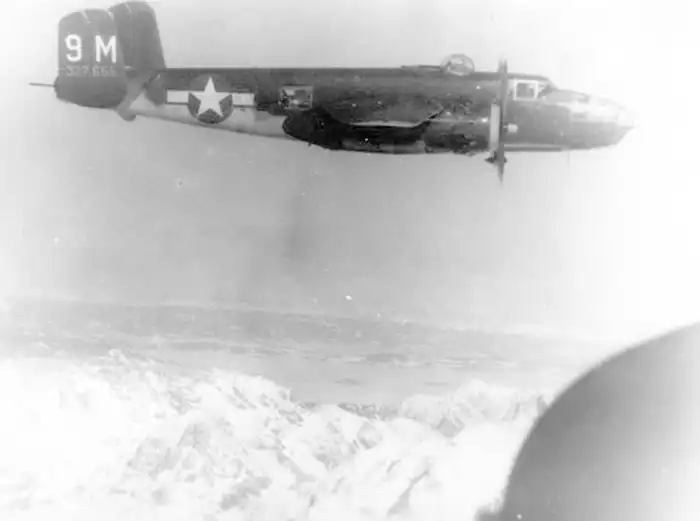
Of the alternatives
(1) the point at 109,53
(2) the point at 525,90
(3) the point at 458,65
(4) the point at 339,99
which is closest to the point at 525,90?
(2) the point at 525,90

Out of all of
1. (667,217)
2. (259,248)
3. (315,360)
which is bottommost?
(315,360)

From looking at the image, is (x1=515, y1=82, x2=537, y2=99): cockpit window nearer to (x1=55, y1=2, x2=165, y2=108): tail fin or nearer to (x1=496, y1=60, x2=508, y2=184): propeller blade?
(x1=496, y1=60, x2=508, y2=184): propeller blade

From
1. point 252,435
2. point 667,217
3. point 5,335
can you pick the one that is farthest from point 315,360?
point 667,217

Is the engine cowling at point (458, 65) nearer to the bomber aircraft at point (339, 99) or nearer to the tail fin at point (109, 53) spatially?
the bomber aircraft at point (339, 99)

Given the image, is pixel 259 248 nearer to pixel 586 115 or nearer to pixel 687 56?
pixel 586 115

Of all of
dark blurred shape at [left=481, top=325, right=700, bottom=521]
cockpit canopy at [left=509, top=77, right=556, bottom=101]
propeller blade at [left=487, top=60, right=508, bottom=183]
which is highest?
cockpit canopy at [left=509, top=77, right=556, bottom=101]

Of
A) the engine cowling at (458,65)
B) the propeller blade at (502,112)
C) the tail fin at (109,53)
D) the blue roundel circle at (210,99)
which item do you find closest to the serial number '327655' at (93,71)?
the tail fin at (109,53)

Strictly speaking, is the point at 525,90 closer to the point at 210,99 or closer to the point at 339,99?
the point at 339,99

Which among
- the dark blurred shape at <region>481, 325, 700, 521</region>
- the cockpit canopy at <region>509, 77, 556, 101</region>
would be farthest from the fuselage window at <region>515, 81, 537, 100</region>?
the dark blurred shape at <region>481, 325, 700, 521</region>
